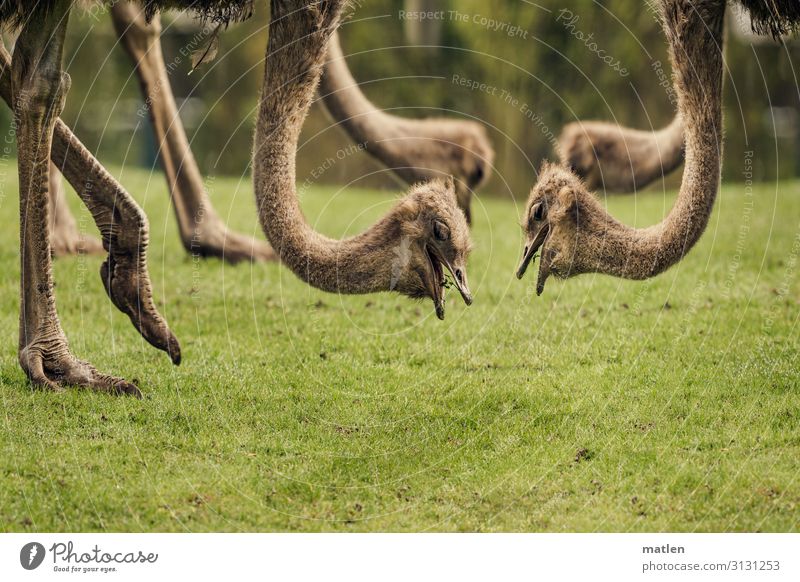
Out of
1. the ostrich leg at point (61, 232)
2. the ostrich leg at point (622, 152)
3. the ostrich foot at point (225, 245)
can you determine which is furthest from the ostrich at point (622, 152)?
the ostrich leg at point (61, 232)

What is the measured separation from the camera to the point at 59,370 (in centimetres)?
948

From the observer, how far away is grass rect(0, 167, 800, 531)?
27.2ft

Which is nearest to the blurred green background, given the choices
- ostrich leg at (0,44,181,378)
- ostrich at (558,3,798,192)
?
ostrich at (558,3,798,192)

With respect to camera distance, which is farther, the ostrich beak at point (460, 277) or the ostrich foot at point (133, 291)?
the ostrich foot at point (133, 291)

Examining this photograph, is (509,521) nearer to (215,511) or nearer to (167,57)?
(215,511)

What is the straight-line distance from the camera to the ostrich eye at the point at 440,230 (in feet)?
27.8

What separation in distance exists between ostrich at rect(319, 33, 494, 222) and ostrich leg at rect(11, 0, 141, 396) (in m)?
2.64

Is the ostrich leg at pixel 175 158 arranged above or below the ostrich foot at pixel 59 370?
above

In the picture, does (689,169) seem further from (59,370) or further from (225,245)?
(225,245)

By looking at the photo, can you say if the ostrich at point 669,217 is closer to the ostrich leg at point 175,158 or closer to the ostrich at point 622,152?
the ostrich at point 622,152

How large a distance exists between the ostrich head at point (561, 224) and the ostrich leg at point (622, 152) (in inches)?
51.8

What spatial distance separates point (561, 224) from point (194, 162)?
5.81 metres

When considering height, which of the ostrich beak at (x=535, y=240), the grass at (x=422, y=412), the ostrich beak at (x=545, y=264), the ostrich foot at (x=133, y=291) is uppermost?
the ostrich beak at (x=535, y=240)

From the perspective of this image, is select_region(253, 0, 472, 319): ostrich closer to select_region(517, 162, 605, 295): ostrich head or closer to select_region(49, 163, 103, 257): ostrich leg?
select_region(517, 162, 605, 295): ostrich head
